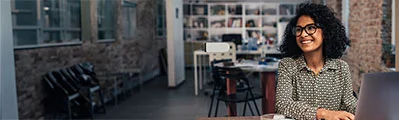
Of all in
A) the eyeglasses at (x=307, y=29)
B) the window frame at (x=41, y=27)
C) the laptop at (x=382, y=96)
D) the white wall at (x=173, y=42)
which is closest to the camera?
the laptop at (x=382, y=96)

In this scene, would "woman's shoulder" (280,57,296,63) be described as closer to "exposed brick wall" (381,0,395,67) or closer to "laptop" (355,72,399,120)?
"laptop" (355,72,399,120)

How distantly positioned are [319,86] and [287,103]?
19 cm

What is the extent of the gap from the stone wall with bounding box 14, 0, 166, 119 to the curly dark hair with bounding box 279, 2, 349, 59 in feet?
10.9

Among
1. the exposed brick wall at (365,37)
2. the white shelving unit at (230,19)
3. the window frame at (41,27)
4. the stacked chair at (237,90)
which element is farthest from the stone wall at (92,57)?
the exposed brick wall at (365,37)

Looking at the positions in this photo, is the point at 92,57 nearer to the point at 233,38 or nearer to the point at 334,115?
the point at 233,38

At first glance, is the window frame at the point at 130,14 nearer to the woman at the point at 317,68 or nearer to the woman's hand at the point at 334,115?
the woman at the point at 317,68

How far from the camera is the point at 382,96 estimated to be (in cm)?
111

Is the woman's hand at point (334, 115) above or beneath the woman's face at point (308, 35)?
beneath

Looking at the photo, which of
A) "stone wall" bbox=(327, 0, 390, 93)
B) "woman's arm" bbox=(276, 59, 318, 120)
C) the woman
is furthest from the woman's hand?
"stone wall" bbox=(327, 0, 390, 93)

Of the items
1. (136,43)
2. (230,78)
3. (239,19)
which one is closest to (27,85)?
(230,78)

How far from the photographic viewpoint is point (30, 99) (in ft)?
15.8

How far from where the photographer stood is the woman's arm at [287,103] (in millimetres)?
1823

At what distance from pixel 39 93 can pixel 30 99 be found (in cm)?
23

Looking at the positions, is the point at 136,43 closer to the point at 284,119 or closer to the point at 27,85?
the point at 27,85
